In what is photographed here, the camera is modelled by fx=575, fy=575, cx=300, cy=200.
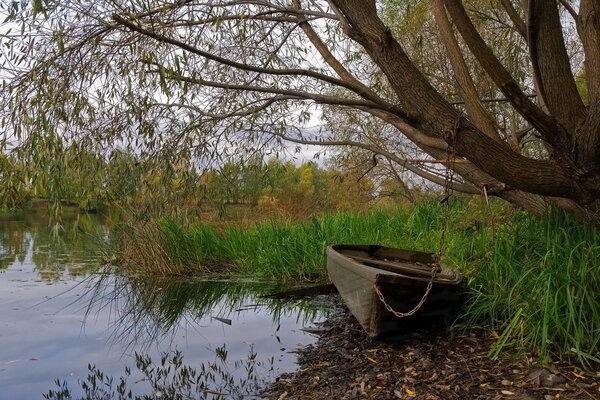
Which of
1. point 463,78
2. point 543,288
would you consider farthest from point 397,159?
point 543,288

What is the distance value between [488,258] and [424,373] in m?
1.67

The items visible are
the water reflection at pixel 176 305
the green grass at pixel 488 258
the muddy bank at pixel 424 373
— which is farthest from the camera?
the water reflection at pixel 176 305

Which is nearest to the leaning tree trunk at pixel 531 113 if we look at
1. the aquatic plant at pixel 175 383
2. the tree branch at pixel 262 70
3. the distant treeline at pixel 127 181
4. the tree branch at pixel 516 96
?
the tree branch at pixel 516 96

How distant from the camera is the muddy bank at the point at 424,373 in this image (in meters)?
3.85

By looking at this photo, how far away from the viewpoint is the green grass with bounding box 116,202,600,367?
4.23 meters

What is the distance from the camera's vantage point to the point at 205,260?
10.7m

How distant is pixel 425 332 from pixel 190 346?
2.44 m

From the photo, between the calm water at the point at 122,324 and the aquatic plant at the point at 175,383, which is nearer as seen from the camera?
the aquatic plant at the point at 175,383

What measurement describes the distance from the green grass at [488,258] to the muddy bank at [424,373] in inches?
7.4

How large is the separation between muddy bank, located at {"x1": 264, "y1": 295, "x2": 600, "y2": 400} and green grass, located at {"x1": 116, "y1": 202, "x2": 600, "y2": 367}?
188 millimetres

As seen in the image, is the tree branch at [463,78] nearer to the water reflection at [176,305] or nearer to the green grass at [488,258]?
the green grass at [488,258]

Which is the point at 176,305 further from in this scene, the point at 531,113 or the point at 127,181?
the point at 531,113

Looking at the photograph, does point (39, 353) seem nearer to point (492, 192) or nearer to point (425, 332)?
point (425, 332)

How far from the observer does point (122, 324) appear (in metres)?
7.09
